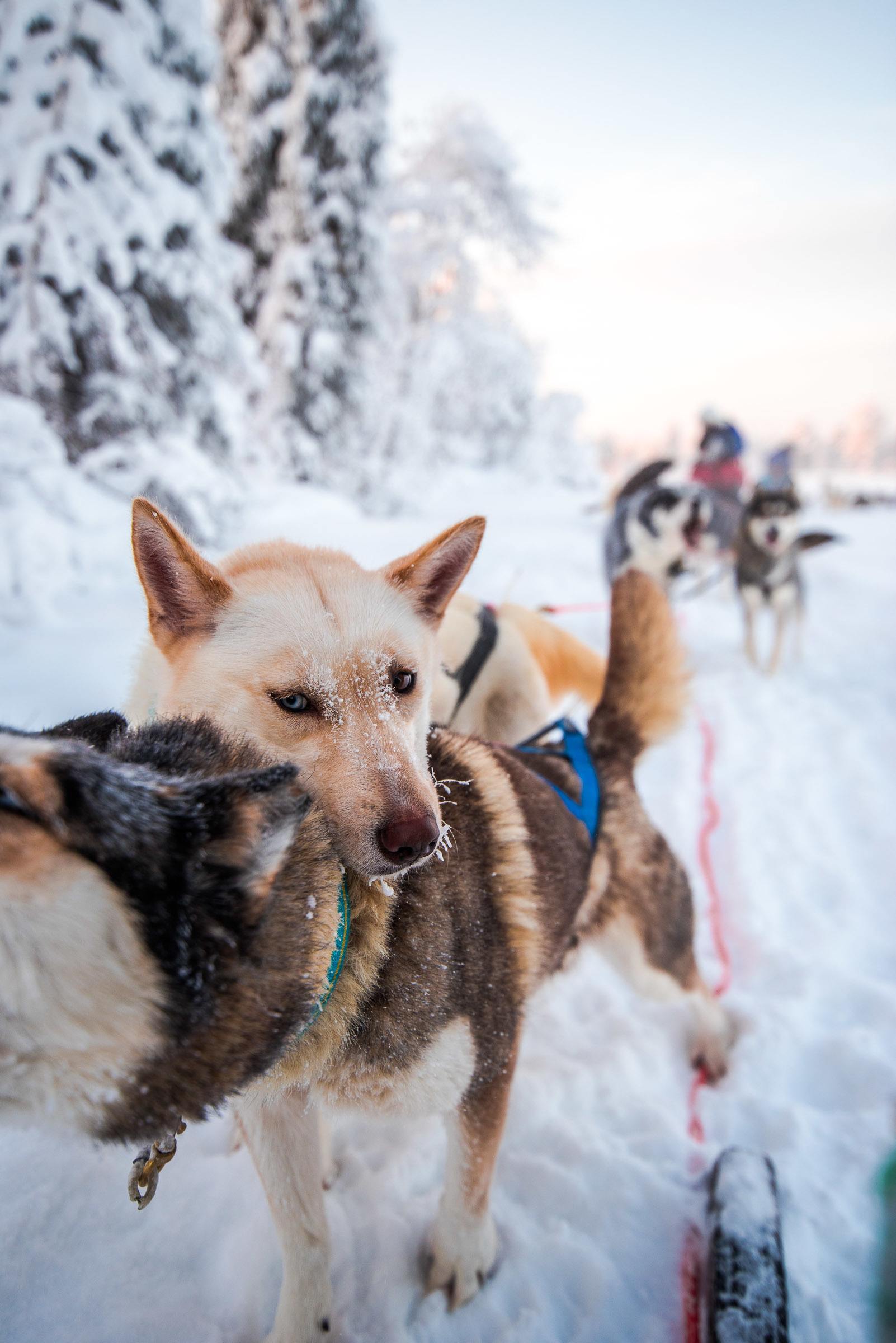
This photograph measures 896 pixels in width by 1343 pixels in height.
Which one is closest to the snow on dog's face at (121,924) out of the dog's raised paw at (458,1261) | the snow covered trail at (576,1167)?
the snow covered trail at (576,1167)

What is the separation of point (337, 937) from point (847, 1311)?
1.72m

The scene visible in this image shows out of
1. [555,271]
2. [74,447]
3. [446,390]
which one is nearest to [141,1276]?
[74,447]

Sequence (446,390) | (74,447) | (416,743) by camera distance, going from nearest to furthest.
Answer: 1. (416,743)
2. (74,447)
3. (446,390)

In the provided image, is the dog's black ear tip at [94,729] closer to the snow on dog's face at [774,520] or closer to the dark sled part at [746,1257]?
the dark sled part at [746,1257]

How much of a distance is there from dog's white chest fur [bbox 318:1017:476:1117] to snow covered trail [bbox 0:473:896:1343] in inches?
17.2

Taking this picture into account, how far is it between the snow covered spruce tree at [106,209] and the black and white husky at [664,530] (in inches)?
188

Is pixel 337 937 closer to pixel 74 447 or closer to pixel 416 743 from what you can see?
pixel 416 743

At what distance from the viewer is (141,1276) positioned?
149 cm

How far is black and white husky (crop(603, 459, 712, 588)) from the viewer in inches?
261

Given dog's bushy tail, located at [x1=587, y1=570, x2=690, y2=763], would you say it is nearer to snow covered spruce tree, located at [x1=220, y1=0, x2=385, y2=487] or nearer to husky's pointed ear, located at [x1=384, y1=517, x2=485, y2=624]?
husky's pointed ear, located at [x1=384, y1=517, x2=485, y2=624]

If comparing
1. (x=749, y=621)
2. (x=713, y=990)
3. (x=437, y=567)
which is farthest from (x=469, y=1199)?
(x=749, y=621)

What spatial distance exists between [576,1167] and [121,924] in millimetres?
1797

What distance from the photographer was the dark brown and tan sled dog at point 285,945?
0.74 m

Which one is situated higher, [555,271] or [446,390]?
[555,271]
